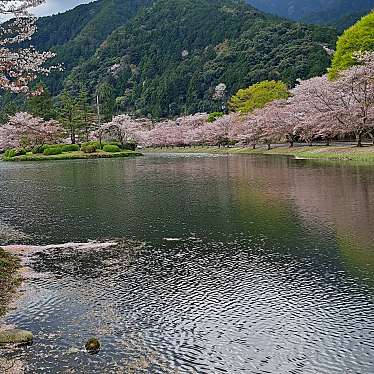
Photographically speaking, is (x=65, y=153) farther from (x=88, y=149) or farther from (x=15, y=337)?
(x=15, y=337)

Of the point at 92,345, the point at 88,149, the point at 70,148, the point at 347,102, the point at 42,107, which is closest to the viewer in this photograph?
the point at 92,345

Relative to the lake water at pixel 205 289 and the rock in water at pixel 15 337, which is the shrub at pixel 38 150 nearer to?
the lake water at pixel 205 289

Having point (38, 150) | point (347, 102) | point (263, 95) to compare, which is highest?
point (263, 95)

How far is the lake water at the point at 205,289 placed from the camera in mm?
5938

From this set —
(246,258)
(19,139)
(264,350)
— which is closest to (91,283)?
(246,258)

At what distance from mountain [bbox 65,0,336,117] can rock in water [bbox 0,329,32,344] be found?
302 feet

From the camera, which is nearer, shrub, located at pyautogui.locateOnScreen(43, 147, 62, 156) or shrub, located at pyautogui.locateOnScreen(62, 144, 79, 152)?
shrub, located at pyautogui.locateOnScreen(43, 147, 62, 156)

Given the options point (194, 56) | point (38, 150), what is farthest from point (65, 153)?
point (194, 56)

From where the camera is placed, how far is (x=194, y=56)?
15688 centimetres

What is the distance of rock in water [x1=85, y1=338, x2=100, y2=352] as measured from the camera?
6179 millimetres

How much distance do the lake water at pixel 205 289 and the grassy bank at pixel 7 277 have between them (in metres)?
0.25

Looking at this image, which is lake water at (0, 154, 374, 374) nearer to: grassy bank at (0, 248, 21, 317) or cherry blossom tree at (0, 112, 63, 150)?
grassy bank at (0, 248, 21, 317)

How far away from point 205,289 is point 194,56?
154809 mm

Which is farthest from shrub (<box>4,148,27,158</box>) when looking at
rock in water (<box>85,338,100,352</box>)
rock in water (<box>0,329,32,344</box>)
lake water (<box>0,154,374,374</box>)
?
rock in water (<box>85,338,100,352</box>)
